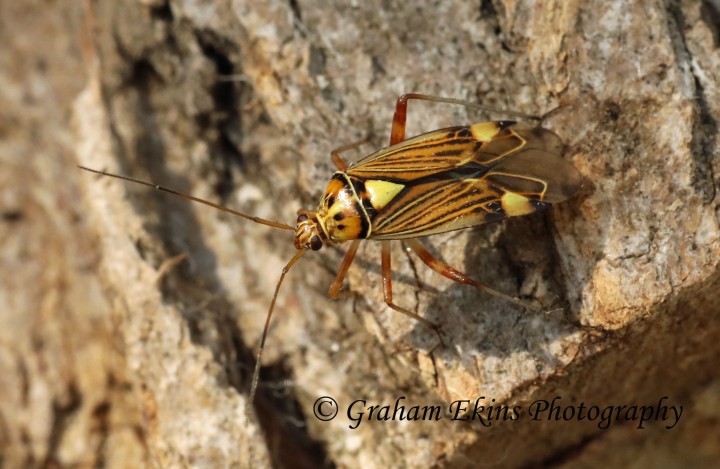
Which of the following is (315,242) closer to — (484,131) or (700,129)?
(484,131)

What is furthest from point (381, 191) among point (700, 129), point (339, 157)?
point (700, 129)

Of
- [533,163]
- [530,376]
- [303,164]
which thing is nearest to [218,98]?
[303,164]

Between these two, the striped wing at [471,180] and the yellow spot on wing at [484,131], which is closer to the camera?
the striped wing at [471,180]

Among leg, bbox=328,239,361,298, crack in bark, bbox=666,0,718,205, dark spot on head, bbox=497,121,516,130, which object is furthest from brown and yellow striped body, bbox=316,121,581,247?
crack in bark, bbox=666,0,718,205

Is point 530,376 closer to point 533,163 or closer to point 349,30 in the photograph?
point 533,163

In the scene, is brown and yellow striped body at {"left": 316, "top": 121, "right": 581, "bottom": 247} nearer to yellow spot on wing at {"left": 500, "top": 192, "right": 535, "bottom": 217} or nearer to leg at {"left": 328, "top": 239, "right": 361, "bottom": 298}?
yellow spot on wing at {"left": 500, "top": 192, "right": 535, "bottom": 217}

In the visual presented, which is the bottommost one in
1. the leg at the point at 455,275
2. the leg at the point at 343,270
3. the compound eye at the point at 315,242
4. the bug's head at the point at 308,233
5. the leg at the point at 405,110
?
the leg at the point at 455,275

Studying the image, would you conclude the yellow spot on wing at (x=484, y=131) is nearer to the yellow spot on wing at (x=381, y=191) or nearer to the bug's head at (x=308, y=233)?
the yellow spot on wing at (x=381, y=191)

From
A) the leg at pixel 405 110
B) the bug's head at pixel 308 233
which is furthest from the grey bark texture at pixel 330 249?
the bug's head at pixel 308 233

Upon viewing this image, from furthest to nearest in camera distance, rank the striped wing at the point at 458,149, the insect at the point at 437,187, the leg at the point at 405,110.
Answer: the leg at the point at 405,110
the striped wing at the point at 458,149
the insect at the point at 437,187
